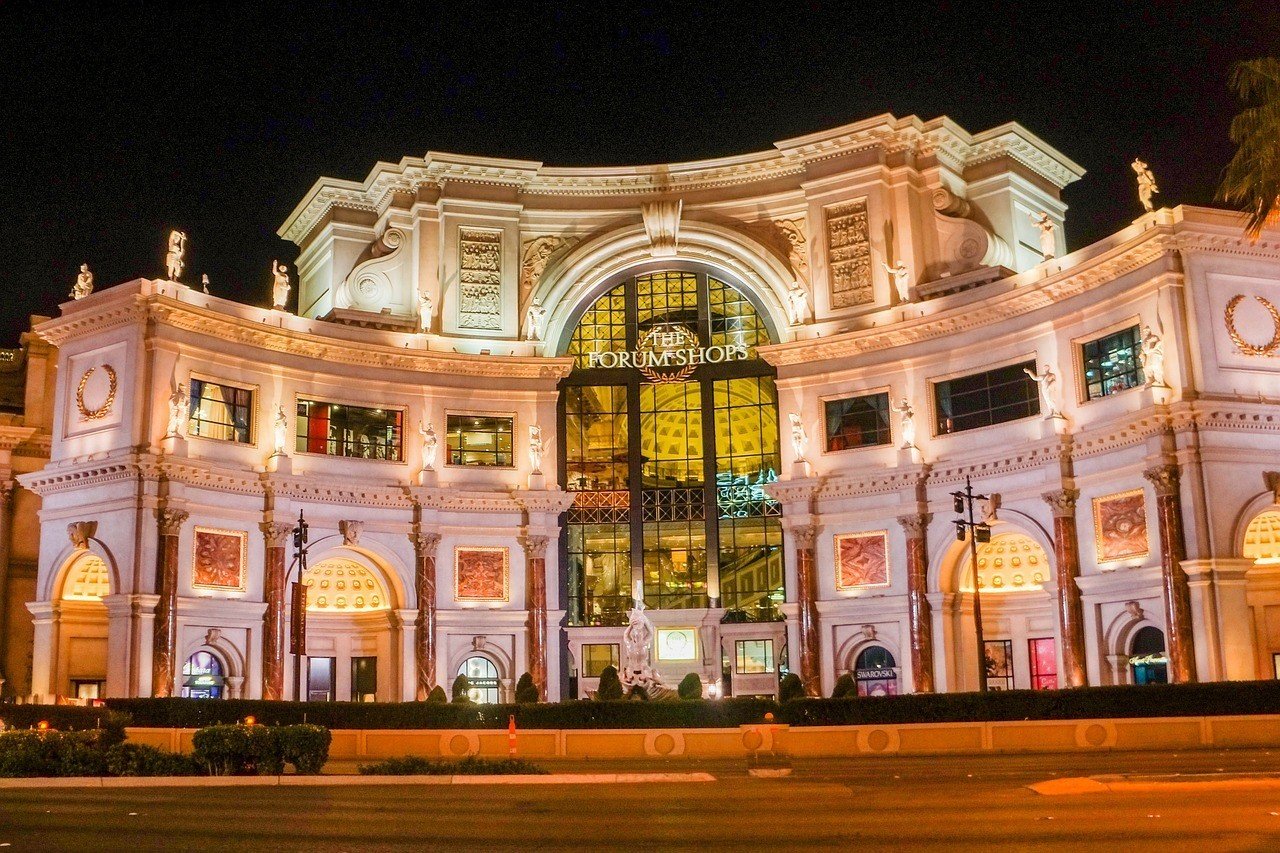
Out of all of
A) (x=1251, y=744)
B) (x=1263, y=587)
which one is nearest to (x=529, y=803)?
(x=1251, y=744)

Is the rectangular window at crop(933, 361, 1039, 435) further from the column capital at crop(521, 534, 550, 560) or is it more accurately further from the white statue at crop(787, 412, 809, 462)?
the column capital at crop(521, 534, 550, 560)

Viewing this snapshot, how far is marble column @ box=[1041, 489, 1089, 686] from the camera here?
157 ft

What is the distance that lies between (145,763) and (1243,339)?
120 feet

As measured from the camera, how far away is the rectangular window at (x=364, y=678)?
5722 centimetres

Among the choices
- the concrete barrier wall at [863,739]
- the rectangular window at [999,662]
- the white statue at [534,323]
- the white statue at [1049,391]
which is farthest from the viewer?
the white statue at [534,323]

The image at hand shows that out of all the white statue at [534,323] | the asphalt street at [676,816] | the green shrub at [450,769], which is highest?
the white statue at [534,323]

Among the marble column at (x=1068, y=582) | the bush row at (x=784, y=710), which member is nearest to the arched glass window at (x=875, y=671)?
the marble column at (x=1068, y=582)

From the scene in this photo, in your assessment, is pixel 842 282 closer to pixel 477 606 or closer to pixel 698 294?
pixel 698 294

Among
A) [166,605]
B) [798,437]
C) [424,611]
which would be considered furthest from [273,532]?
[798,437]

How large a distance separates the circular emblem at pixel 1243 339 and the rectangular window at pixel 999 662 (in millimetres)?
15399

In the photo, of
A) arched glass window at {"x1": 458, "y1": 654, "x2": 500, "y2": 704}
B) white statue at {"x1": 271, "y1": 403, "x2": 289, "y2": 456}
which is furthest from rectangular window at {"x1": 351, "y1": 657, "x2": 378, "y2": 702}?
white statue at {"x1": 271, "y1": 403, "x2": 289, "y2": 456}

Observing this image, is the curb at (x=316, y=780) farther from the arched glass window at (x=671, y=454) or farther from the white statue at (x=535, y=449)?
the arched glass window at (x=671, y=454)

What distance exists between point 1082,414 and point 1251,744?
16692 mm

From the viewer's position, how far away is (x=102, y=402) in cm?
5112
